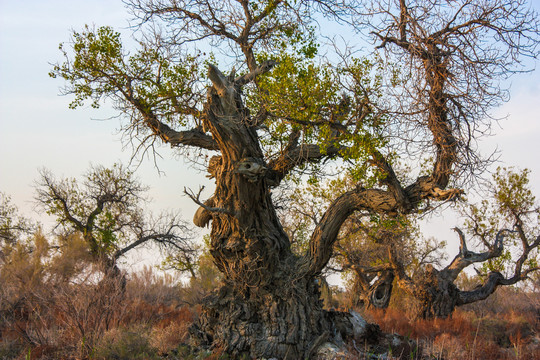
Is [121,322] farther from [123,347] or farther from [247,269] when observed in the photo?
[247,269]

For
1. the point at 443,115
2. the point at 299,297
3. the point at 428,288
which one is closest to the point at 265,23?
the point at 443,115

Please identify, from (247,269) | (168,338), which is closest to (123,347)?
(168,338)

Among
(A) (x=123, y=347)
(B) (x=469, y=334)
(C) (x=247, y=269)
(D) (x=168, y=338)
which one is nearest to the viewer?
(A) (x=123, y=347)

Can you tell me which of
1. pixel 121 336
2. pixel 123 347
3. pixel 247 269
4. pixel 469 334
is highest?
pixel 247 269

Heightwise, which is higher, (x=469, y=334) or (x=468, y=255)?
(x=468, y=255)

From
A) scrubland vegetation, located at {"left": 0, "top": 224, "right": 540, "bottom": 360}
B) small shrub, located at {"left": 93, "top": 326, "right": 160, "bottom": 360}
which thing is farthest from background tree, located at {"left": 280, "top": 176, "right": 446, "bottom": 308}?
small shrub, located at {"left": 93, "top": 326, "right": 160, "bottom": 360}

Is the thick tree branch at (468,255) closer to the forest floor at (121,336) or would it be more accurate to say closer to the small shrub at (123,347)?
the forest floor at (121,336)

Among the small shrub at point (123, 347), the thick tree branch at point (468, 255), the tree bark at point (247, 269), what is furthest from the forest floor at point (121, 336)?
the thick tree branch at point (468, 255)

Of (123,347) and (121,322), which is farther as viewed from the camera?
(121,322)

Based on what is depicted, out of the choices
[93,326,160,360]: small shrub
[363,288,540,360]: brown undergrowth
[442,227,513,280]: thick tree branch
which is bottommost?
[93,326,160,360]: small shrub

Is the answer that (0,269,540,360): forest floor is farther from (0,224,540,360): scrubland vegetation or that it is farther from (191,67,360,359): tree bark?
(191,67,360,359): tree bark

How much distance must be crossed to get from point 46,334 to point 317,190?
37.8ft

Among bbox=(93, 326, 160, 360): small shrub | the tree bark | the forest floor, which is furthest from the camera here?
the tree bark

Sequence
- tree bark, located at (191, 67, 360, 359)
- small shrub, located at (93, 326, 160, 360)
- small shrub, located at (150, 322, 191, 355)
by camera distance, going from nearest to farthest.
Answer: small shrub, located at (93, 326, 160, 360)
tree bark, located at (191, 67, 360, 359)
small shrub, located at (150, 322, 191, 355)
